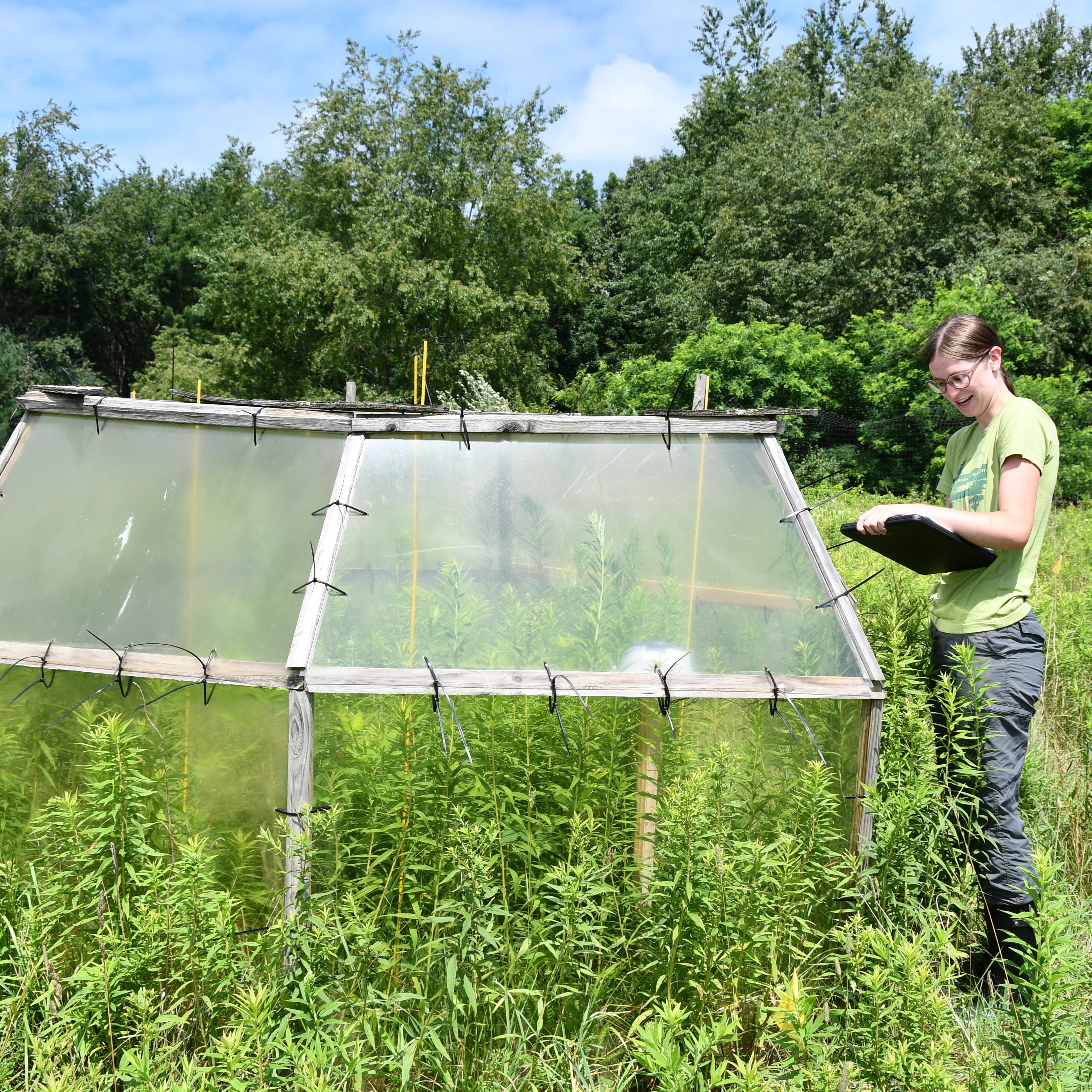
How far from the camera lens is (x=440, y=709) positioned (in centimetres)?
247

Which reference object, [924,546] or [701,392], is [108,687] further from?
[701,392]

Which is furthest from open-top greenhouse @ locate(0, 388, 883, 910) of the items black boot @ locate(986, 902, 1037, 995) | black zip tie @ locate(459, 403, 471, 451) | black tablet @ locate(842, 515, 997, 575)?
black boot @ locate(986, 902, 1037, 995)

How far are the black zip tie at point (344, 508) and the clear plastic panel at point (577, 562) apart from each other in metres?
0.03

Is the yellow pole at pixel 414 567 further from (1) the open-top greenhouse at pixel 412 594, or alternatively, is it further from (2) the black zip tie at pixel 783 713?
(2) the black zip tie at pixel 783 713

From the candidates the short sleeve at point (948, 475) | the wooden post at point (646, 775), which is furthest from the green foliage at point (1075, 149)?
the wooden post at point (646, 775)

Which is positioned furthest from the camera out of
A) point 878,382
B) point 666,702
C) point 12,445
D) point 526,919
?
point 878,382

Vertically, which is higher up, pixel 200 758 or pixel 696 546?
pixel 696 546

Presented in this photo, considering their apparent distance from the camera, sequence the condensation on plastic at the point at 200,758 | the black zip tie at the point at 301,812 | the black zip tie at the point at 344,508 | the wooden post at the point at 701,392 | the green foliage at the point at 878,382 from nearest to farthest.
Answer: the black zip tie at the point at 301,812
the condensation on plastic at the point at 200,758
the black zip tie at the point at 344,508
the wooden post at the point at 701,392
the green foliage at the point at 878,382

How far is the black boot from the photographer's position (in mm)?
2398

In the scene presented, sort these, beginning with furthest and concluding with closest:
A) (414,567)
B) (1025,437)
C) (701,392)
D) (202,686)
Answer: (701,392), (414,567), (202,686), (1025,437)

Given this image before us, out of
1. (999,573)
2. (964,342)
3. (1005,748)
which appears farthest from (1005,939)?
(964,342)

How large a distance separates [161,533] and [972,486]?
8.55 feet

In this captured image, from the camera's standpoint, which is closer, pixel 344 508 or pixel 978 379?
pixel 978 379

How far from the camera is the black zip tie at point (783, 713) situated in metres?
2.57
